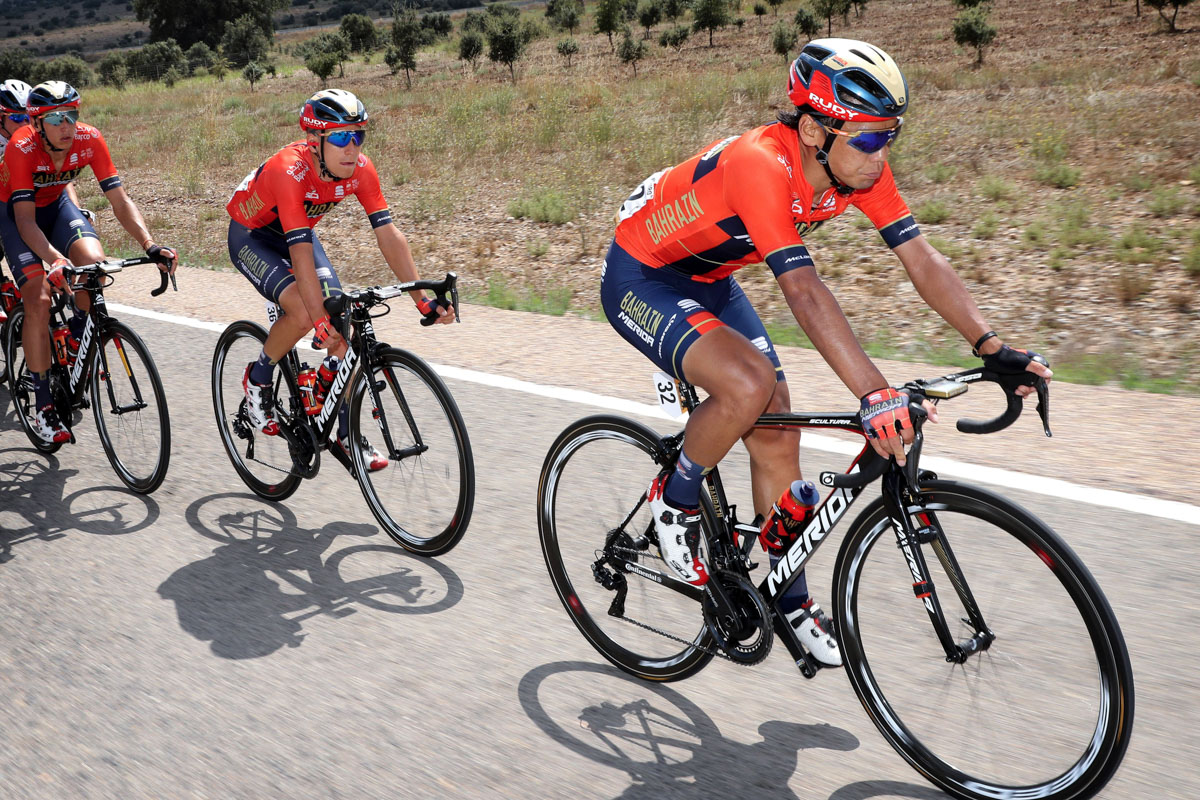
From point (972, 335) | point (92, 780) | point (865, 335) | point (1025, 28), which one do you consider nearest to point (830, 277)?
point (865, 335)

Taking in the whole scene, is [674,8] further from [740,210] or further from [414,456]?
[740,210]

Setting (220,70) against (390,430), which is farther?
(220,70)

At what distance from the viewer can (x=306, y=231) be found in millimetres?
4555

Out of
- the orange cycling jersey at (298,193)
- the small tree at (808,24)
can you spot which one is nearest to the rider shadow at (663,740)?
the orange cycling jersey at (298,193)

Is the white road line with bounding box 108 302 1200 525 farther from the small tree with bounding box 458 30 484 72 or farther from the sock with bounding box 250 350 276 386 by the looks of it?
the small tree with bounding box 458 30 484 72

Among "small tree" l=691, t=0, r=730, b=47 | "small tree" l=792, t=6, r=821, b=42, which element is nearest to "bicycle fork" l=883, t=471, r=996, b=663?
"small tree" l=792, t=6, r=821, b=42

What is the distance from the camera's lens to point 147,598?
419 cm

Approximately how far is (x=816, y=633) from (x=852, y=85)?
1600mm

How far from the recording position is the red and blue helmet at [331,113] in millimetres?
4398

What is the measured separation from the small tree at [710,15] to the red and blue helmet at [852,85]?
44309 millimetres

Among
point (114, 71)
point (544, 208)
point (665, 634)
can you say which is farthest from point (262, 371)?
point (114, 71)

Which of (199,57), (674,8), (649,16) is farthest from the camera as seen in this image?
(199,57)

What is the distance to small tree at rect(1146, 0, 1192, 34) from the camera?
30.7 meters

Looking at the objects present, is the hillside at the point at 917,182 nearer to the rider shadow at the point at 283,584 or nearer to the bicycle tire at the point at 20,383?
the rider shadow at the point at 283,584
